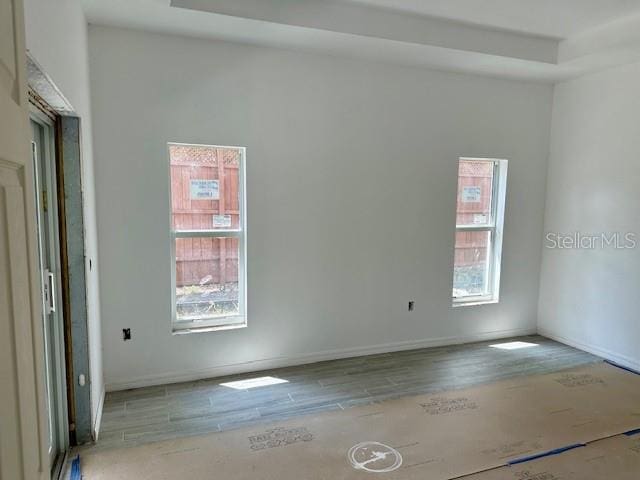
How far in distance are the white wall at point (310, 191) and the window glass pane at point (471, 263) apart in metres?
0.20

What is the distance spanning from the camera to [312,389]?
3.31 metres

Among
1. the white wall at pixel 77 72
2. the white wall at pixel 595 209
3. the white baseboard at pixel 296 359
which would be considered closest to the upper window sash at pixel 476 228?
the white wall at pixel 595 209

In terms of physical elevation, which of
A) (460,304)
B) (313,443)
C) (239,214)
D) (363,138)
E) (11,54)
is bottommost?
(313,443)

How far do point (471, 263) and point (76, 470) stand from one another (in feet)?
12.4

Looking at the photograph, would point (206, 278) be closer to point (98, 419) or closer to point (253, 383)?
point (253, 383)

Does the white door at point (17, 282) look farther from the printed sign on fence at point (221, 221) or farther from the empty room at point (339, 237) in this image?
the printed sign on fence at point (221, 221)

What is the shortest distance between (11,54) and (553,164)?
4797 mm

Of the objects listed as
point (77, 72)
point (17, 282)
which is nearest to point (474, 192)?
point (77, 72)

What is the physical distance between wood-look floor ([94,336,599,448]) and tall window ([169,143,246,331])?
583 mm

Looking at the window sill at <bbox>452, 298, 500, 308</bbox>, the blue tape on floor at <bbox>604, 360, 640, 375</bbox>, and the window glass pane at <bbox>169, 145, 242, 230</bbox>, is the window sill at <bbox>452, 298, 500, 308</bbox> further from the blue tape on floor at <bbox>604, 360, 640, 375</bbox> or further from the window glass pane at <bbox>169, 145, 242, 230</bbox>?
the window glass pane at <bbox>169, 145, 242, 230</bbox>

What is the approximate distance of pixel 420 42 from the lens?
10.6ft

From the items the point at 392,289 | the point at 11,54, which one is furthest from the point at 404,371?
the point at 11,54

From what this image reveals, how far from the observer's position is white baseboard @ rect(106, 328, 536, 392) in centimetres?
330

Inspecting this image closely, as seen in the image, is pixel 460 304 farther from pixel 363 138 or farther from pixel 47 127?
pixel 47 127
